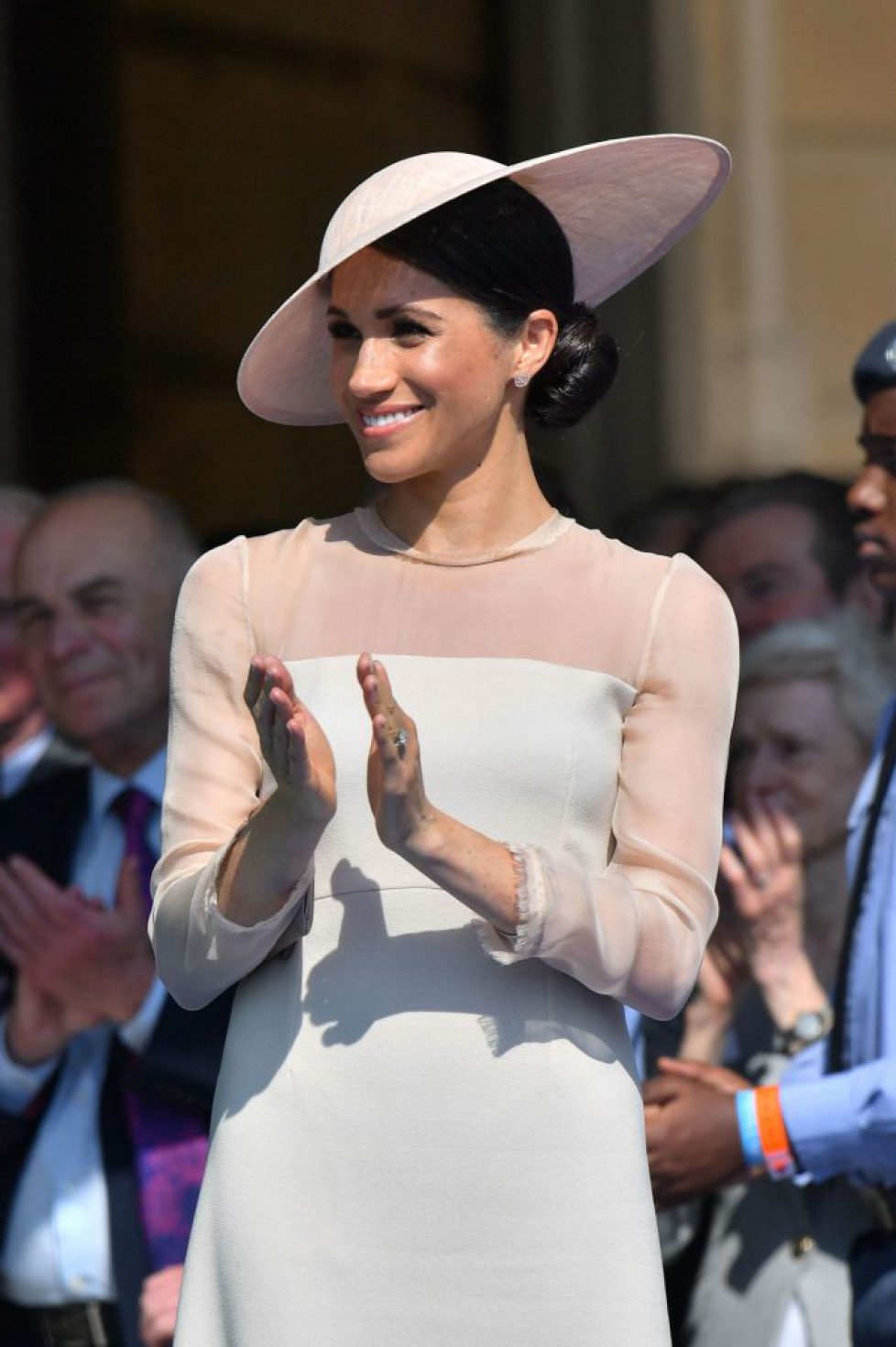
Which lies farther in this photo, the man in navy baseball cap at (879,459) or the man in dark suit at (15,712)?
the man in dark suit at (15,712)

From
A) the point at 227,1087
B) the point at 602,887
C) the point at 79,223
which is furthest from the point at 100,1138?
the point at 79,223

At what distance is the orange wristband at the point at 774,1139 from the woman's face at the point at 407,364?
155 cm

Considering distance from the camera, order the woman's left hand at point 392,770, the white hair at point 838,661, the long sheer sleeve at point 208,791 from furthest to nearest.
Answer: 1. the white hair at point 838,661
2. the long sheer sleeve at point 208,791
3. the woman's left hand at point 392,770

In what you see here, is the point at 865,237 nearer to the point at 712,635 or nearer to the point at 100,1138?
the point at 100,1138

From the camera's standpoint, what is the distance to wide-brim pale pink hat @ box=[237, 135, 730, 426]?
96.8 inches

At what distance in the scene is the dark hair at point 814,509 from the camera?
459 centimetres

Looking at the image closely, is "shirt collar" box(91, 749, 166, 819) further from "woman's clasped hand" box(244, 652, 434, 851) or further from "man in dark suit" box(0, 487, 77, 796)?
"woman's clasped hand" box(244, 652, 434, 851)

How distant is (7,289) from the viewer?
23.4 feet

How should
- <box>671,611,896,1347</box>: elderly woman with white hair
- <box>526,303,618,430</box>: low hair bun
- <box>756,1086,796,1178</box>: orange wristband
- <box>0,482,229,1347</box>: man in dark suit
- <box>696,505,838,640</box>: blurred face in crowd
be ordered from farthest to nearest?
<box>696,505,838,640</box>: blurred face in crowd
<box>0,482,229,1347</box>: man in dark suit
<box>671,611,896,1347</box>: elderly woman with white hair
<box>756,1086,796,1178</box>: orange wristband
<box>526,303,618,430</box>: low hair bun

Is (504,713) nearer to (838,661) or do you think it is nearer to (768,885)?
(768,885)

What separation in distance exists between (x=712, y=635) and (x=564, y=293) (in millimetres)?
404

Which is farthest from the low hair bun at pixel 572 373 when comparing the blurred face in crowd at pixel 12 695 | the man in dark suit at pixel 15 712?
the blurred face in crowd at pixel 12 695

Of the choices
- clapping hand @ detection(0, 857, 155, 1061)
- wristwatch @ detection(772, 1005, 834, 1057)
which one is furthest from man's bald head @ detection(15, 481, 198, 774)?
wristwatch @ detection(772, 1005, 834, 1057)

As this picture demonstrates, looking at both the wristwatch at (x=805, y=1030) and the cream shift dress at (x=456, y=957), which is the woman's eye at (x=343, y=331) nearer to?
the cream shift dress at (x=456, y=957)
